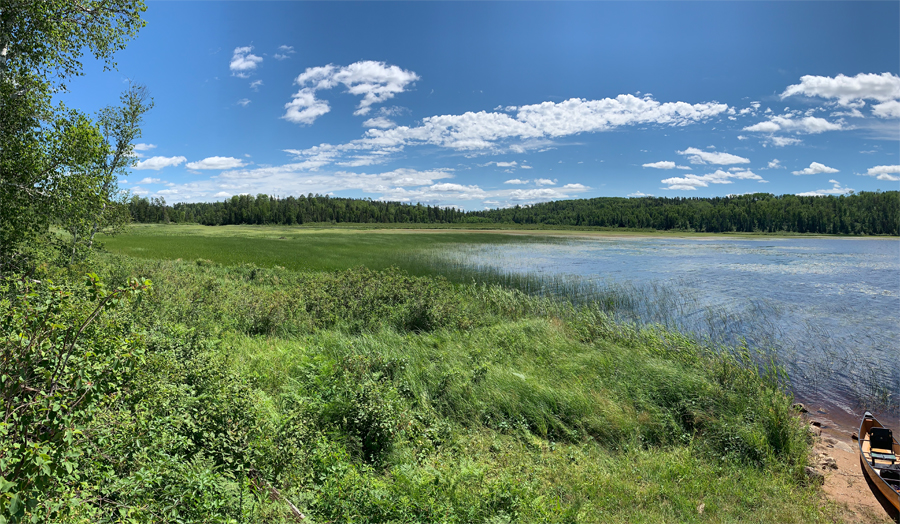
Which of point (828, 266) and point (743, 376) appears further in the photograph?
point (828, 266)

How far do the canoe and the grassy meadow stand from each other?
99cm

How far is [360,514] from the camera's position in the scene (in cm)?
505

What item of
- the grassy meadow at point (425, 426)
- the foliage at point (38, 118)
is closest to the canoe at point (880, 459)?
the grassy meadow at point (425, 426)

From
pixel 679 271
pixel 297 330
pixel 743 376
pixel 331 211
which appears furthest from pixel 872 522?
pixel 331 211

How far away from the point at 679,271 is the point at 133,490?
37308mm

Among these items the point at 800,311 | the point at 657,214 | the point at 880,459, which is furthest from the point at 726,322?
the point at 657,214

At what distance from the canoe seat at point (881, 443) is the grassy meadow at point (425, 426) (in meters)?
1.35

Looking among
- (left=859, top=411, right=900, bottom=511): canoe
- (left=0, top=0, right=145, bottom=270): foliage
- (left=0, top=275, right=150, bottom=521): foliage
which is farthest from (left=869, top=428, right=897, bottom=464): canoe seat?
(left=0, top=0, right=145, bottom=270): foliage

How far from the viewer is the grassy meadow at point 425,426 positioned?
16.2 ft

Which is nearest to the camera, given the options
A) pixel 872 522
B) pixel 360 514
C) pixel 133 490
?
pixel 133 490

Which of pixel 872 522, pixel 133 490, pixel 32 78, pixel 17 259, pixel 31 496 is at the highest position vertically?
pixel 32 78

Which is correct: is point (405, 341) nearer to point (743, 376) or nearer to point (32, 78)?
point (743, 376)

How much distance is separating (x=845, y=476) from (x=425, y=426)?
8.25 meters

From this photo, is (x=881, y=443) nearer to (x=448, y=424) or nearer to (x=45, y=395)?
(x=448, y=424)
